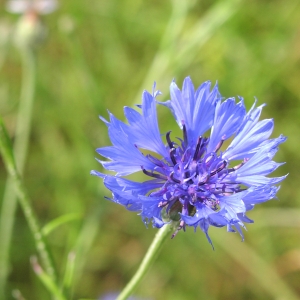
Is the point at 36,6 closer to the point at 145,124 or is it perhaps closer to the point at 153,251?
the point at 145,124

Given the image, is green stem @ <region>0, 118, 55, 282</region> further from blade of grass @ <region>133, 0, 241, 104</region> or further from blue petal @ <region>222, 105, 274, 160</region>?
blade of grass @ <region>133, 0, 241, 104</region>

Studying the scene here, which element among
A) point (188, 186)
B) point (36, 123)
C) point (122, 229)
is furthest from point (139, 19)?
point (188, 186)

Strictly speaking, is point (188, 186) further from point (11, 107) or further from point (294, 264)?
point (11, 107)

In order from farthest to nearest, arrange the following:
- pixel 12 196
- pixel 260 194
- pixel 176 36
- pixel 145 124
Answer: pixel 176 36
pixel 12 196
pixel 145 124
pixel 260 194

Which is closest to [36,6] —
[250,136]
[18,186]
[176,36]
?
[176,36]

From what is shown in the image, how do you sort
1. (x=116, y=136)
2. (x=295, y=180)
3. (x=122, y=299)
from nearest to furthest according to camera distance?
(x=116, y=136) → (x=122, y=299) → (x=295, y=180)
